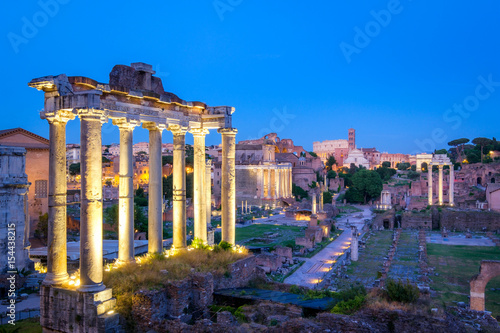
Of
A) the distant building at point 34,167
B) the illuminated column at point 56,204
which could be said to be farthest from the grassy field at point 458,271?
the distant building at point 34,167

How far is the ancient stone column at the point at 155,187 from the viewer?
12992 millimetres

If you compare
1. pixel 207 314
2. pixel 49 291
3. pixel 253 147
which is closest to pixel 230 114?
pixel 207 314

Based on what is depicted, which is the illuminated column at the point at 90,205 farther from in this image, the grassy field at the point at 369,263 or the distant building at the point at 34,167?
the distant building at the point at 34,167

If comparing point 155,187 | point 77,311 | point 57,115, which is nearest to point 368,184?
point 155,187

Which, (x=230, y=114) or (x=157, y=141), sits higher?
(x=230, y=114)

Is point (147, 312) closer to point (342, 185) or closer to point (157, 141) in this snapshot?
point (157, 141)

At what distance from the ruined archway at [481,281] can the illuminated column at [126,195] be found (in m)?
12.5

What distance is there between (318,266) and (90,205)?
56.3 ft

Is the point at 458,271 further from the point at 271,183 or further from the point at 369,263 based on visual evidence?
the point at 271,183

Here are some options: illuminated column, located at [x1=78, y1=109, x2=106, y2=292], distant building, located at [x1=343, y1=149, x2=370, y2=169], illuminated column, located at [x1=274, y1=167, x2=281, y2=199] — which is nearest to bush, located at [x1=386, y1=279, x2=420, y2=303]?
illuminated column, located at [x1=78, y1=109, x2=106, y2=292]

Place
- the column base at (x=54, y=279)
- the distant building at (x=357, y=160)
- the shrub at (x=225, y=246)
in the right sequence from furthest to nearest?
the distant building at (x=357, y=160), the shrub at (x=225, y=246), the column base at (x=54, y=279)

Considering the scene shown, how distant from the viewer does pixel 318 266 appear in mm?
23781

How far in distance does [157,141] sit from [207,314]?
5.73 meters

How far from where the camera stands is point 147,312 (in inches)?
376
